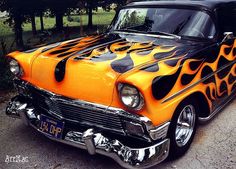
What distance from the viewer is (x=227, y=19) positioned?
4078mm

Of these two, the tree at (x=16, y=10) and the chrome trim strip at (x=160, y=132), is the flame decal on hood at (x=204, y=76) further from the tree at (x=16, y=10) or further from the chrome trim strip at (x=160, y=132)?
the tree at (x=16, y=10)

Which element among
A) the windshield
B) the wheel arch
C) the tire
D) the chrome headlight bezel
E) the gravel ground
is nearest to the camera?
the tire

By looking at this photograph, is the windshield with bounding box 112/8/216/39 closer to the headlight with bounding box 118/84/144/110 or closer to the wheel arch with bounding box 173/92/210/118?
the wheel arch with bounding box 173/92/210/118

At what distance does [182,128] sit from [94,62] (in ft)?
3.93

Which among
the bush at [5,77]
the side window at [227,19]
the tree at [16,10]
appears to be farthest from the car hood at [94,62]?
the tree at [16,10]

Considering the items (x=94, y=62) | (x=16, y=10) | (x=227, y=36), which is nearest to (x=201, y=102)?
(x=227, y=36)

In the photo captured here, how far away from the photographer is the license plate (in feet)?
10.00

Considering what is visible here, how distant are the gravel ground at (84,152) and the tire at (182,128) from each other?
0.12m

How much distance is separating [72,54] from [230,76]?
216cm

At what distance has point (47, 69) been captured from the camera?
3244 millimetres

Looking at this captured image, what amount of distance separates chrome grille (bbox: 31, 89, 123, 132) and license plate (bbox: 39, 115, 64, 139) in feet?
0.35

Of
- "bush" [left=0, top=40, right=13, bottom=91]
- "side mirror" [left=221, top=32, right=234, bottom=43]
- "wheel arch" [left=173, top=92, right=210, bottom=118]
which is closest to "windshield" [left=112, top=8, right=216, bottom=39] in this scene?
"side mirror" [left=221, top=32, right=234, bottom=43]

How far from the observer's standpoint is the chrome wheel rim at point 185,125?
129 inches

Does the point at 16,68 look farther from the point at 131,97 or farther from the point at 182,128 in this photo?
the point at 182,128
